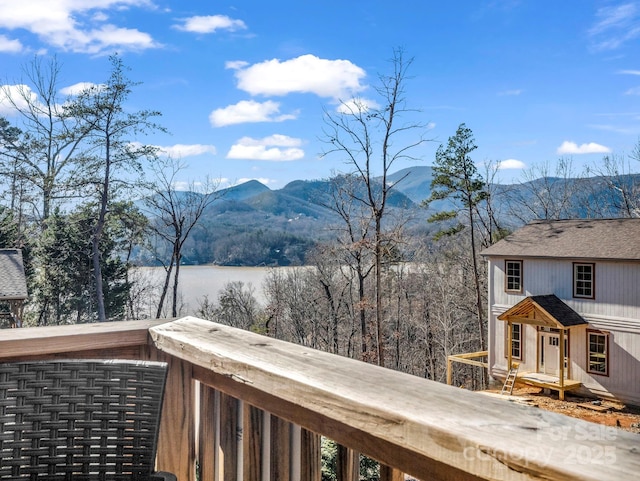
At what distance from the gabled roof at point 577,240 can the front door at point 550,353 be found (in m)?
1.70

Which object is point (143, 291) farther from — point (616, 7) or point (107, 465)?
point (616, 7)

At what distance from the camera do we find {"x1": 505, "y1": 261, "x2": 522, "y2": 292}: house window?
1101 centimetres

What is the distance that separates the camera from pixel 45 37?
57.8 feet

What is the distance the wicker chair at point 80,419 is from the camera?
99 centimetres

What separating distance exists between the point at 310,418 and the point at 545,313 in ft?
33.4

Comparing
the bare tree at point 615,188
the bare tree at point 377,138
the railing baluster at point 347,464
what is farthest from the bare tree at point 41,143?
the bare tree at point 615,188

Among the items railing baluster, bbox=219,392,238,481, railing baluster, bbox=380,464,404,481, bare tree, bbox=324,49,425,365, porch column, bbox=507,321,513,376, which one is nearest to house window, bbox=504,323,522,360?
porch column, bbox=507,321,513,376

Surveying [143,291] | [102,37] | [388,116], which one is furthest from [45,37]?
[388,116]

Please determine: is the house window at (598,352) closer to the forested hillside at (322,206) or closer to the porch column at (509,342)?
the porch column at (509,342)

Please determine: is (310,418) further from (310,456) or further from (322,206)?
(322,206)

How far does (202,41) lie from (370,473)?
28011mm

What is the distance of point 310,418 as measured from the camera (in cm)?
82

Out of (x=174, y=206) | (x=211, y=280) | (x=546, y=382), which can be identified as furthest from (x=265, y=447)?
(x=211, y=280)

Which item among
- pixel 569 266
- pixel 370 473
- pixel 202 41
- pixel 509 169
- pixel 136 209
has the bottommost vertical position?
pixel 370 473
